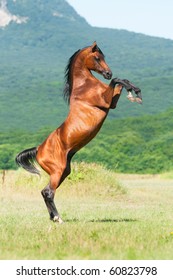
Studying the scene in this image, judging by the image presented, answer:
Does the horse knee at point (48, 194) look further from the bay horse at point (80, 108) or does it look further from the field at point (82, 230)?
the field at point (82, 230)

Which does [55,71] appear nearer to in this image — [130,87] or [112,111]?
[112,111]

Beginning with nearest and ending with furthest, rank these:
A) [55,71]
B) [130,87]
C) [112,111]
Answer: [130,87] < [112,111] < [55,71]

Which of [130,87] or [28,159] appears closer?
[130,87]

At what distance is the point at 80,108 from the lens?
32.9 ft

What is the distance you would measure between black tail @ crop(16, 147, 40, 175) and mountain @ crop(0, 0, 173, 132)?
72.6 m

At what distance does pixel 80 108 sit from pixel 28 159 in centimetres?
145

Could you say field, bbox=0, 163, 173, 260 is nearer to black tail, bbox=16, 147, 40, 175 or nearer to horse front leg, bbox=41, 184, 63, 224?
horse front leg, bbox=41, 184, 63, 224

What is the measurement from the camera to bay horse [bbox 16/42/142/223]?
388 inches

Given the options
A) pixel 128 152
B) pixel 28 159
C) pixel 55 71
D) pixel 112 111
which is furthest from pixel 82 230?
pixel 55 71

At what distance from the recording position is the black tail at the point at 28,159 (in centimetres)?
1070

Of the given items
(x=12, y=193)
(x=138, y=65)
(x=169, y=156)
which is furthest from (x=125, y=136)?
(x=138, y=65)

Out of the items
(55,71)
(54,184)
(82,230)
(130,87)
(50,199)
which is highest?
(130,87)

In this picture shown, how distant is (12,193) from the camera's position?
1894 centimetres

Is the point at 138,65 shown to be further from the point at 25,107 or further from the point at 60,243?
the point at 60,243
